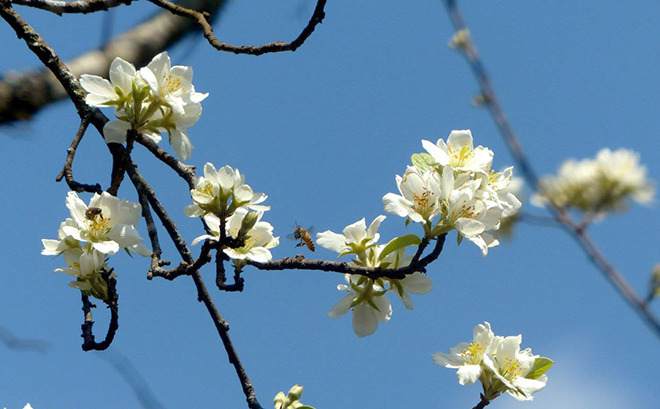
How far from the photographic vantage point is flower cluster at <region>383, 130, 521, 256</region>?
5.33 ft

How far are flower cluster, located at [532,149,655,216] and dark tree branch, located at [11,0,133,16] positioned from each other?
213cm

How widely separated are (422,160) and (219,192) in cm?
52

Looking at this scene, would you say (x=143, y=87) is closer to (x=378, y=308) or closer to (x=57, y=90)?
(x=378, y=308)

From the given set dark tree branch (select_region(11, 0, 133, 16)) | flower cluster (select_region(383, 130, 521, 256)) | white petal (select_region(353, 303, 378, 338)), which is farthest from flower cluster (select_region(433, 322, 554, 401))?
dark tree branch (select_region(11, 0, 133, 16))

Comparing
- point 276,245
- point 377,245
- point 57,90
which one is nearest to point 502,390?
point 377,245

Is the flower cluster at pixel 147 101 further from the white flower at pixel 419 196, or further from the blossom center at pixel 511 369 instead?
the blossom center at pixel 511 369

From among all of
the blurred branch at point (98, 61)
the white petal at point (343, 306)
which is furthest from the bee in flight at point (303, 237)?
the blurred branch at point (98, 61)

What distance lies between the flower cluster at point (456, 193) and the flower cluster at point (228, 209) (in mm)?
309

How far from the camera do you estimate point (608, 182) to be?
3695mm

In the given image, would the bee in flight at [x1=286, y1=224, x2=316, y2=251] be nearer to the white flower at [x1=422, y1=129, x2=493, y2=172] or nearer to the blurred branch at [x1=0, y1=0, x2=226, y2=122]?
the white flower at [x1=422, y1=129, x2=493, y2=172]

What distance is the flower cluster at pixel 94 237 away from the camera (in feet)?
5.52

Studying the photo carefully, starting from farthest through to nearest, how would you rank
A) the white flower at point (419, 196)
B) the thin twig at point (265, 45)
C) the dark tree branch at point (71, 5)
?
the dark tree branch at point (71, 5)
the thin twig at point (265, 45)
the white flower at point (419, 196)

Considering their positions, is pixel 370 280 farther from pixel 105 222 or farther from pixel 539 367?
pixel 105 222

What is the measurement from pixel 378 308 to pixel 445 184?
1.19 ft
